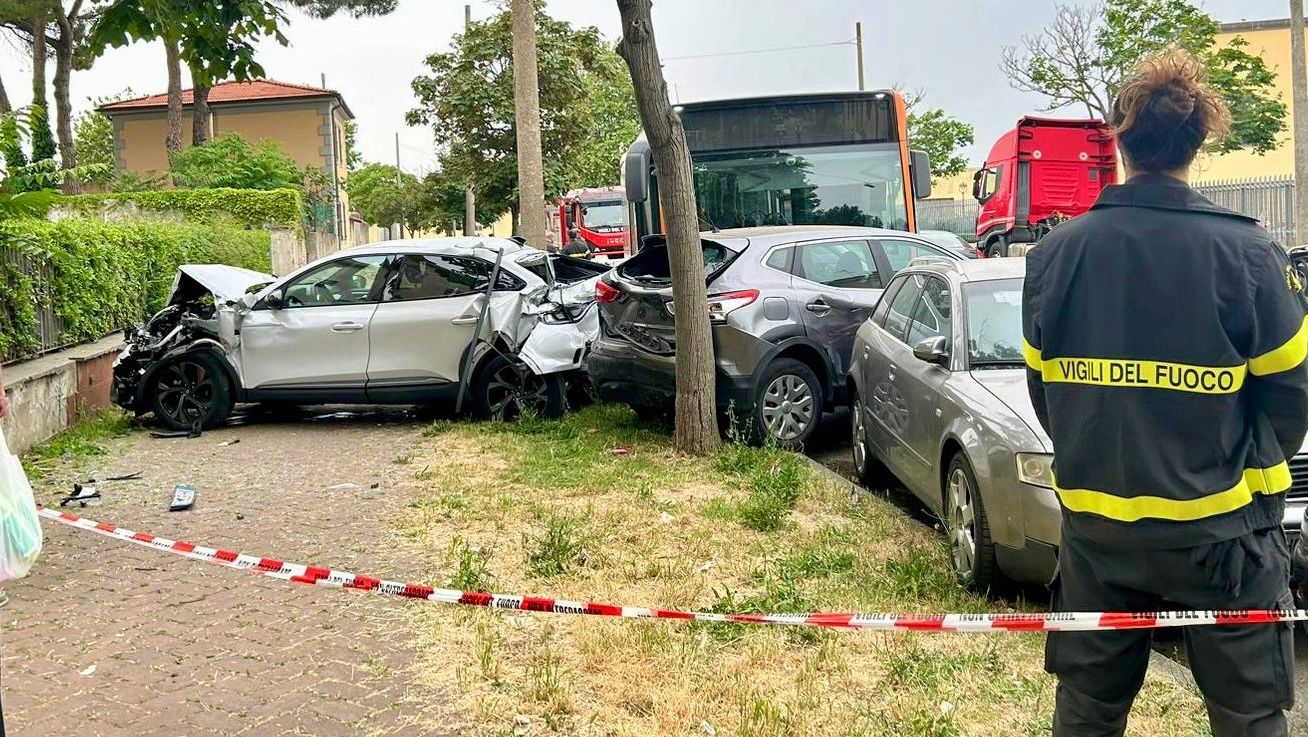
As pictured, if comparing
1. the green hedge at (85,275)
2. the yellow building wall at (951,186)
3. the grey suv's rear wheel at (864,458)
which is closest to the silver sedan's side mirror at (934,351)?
the grey suv's rear wheel at (864,458)

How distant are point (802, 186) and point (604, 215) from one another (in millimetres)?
20535

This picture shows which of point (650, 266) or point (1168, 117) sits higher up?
point (1168, 117)

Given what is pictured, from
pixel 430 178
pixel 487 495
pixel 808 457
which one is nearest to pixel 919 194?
pixel 808 457

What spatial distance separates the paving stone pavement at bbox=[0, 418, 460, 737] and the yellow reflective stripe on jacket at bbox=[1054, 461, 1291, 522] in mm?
2349

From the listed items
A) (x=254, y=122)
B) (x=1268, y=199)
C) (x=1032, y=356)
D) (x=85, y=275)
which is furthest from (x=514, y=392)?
(x=254, y=122)

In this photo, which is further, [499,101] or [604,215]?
[604,215]

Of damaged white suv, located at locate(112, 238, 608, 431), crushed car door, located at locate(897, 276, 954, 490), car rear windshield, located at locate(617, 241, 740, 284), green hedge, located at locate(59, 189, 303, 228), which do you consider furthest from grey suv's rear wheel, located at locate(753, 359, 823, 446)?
green hedge, located at locate(59, 189, 303, 228)

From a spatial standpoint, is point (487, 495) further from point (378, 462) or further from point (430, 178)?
point (430, 178)

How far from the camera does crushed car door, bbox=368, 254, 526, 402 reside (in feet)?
32.6

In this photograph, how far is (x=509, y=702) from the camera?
4.05 m

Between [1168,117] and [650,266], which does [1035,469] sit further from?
[650,266]

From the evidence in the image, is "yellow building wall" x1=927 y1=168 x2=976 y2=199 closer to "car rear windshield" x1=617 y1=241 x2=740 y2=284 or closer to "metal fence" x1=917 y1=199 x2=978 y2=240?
"metal fence" x1=917 y1=199 x2=978 y2=240

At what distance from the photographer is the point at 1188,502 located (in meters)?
2.63

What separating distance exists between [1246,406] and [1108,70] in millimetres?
33170
